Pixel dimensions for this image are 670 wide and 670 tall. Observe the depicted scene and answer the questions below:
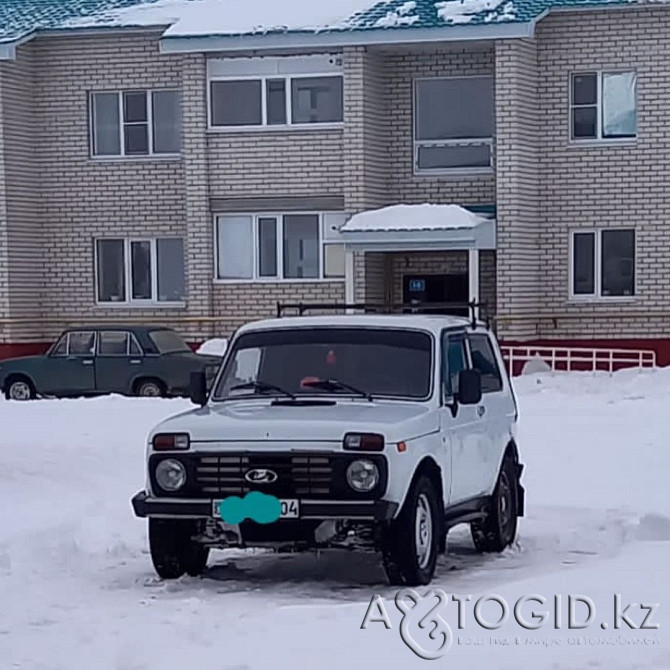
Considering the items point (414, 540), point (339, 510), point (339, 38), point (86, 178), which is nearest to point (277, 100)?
point (339, 38)

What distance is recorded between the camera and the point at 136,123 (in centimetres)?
3131

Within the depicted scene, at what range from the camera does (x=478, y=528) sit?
39.3 ft

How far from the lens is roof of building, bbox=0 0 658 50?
28188 mm

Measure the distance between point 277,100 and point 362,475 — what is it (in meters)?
20.5

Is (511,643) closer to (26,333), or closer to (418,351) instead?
(418,351)

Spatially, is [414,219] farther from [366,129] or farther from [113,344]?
[113,344]

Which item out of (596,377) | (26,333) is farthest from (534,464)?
(26,333)

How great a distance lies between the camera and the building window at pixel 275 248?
99.1 feet

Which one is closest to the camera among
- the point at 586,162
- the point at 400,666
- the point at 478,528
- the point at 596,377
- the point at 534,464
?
the point at 400,666

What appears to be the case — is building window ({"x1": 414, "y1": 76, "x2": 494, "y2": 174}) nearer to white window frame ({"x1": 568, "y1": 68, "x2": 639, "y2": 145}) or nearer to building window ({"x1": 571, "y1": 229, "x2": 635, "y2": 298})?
white window frame ({"x1": 568, "y1": 68, "x2": 639, "y2": 145})

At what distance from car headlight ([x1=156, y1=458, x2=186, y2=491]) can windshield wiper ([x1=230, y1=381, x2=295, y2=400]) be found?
104 centimetres

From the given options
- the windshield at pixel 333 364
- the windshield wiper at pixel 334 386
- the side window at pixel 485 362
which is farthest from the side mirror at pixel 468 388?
the side window at pixel 485 362

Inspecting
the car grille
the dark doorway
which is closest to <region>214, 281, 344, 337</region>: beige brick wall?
the dark doorway

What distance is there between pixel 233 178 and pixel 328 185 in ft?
5.91
